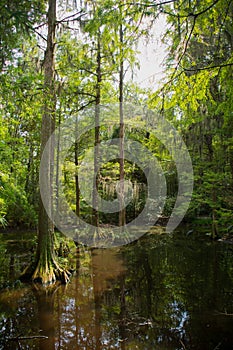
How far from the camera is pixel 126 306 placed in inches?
193

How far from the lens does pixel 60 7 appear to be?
23.2ft

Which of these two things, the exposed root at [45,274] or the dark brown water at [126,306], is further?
the exposed root at [45,274]

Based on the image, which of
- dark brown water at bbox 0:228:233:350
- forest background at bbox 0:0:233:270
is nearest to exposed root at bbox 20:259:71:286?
dark brown water at bbox 0:228:233:350

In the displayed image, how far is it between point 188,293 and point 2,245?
26.5 ft

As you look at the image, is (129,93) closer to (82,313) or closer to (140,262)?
(140,262)

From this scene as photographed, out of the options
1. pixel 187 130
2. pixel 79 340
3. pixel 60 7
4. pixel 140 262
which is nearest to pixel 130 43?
pixel 79 340

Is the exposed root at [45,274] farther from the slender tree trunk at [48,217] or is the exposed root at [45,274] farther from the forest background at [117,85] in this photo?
the forest background at [117,85]

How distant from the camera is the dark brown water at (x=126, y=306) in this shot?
3.70 m

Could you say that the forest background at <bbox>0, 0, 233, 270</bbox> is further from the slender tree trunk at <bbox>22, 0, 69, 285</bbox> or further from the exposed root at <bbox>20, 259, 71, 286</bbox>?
the exposed root at <bbox>20, 259, 71, 286</bbox>

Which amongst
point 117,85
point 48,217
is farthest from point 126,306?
point 117,85

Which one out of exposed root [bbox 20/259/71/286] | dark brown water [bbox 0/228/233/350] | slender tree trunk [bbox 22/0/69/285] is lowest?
dark brown water [bbox 0/228/233/350]

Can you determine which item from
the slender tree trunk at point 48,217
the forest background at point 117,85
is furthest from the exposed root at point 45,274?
the forest background at point 117,85

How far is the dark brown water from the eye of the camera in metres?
3.70

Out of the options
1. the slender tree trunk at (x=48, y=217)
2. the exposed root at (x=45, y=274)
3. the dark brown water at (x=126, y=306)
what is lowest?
the dark brown water at (x=126, y=306)
